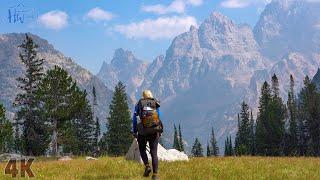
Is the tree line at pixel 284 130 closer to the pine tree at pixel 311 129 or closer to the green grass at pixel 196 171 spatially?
the pine tree at pixel 311 129

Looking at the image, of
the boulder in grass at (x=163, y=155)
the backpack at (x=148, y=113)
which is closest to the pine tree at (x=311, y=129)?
the boulder in grass at (x=163, y=155)

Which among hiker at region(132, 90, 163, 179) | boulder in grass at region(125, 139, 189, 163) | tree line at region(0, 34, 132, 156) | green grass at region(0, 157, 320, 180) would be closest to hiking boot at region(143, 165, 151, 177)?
green grass at region(0, 157, 320, 180)

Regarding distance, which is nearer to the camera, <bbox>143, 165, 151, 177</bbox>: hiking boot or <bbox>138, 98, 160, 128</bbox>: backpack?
<bbox>138, 98, 160, 128</bbox>: backpack

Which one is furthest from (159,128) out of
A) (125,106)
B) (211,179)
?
(125,106)

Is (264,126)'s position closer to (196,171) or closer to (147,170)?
(196,171)

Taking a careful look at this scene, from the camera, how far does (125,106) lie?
321 feet

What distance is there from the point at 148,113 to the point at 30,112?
194 feet

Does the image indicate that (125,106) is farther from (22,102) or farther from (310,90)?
(310,90)

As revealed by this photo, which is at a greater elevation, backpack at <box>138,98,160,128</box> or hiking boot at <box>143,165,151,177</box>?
backpack at <box>138,98,160,128</box>

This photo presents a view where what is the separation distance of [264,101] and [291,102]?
47.4 ft

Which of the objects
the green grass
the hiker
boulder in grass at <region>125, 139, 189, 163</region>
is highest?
the hiker

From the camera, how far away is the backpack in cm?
1645

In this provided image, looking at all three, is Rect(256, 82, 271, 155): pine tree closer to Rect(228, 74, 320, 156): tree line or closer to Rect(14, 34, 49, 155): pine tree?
Rect(228, 74, 320, 156): tree line

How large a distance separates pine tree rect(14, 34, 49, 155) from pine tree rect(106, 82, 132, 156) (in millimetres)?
18548
